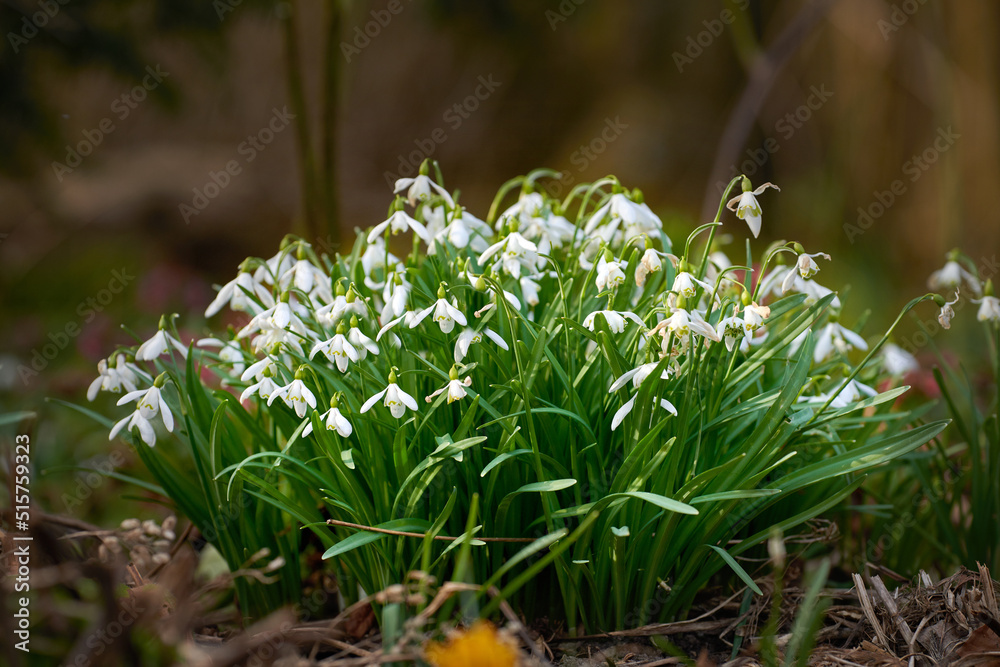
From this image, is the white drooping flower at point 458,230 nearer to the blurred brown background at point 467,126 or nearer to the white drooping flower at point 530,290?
the white drooping flower at point 530,290

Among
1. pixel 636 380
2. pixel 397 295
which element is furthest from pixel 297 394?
pixel 636 380

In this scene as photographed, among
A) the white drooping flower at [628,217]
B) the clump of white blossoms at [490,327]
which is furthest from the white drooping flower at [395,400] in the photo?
the white drooping flower at [628,217]

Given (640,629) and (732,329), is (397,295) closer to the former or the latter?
(732,329)

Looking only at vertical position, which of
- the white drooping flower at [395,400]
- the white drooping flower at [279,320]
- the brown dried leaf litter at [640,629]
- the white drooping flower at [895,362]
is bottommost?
the brown dried leaf litter at [640,629]

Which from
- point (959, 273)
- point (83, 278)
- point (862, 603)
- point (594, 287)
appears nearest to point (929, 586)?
point (862, 603)

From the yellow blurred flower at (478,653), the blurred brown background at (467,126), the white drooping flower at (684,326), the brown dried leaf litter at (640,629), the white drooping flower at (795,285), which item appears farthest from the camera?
the blurred brown background at (467,126)

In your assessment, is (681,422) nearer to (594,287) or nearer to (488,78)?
(594,287)
